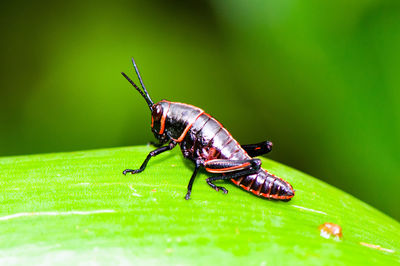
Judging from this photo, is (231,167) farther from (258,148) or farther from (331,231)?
(331,231)

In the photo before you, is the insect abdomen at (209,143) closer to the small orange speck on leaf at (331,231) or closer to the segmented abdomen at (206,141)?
the segmented abdomen at (206,141)

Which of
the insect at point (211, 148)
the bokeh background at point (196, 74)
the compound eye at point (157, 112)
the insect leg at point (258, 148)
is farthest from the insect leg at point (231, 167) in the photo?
the bokeh background at point (196, 74)

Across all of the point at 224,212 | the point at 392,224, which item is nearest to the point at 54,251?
the point at 224,212

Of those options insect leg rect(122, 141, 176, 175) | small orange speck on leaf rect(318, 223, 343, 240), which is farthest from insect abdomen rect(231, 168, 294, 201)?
insect leg rect(122, 141, 176, 175)

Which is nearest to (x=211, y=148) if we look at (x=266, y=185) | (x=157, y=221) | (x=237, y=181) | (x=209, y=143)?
(x=209, y=143)

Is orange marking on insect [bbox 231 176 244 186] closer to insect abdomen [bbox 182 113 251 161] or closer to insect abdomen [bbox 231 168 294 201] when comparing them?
insect abdomen [bbox 231 168 294 201]

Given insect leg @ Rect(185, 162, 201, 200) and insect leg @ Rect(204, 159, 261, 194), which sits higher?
insect leg @ Rect(204, 159, 261, 194)

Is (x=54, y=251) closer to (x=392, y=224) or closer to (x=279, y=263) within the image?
(x=279, y=263)
